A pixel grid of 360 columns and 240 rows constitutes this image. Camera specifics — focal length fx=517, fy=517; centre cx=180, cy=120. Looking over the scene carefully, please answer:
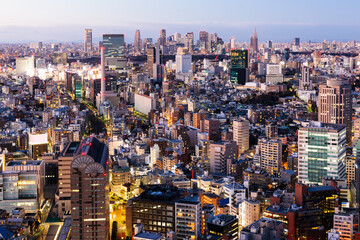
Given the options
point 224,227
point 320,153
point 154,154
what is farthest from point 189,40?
point 224,227

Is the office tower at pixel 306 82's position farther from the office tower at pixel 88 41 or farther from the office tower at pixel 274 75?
the office tower at pixel 88 41

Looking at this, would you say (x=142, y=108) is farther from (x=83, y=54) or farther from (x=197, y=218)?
(x=83, y=54)

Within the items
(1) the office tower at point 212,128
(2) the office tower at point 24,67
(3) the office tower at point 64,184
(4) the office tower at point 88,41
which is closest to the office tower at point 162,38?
(4) the office tower at point 88,41

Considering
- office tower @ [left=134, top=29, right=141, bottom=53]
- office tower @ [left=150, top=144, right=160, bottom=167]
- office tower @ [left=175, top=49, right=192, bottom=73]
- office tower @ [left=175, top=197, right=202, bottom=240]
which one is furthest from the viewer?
office tower @ [left=134, top=29, right=141, bottom=53]

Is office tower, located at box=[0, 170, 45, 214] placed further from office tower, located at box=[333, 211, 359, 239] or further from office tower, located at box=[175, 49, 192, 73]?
office tower, located at box=[175, 49, 192, 73]

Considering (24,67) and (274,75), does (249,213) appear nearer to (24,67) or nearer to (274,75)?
Answer: (274,75)

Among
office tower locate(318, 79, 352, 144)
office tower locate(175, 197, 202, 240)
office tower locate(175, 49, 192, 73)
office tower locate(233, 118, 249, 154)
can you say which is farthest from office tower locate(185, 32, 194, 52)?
office tower locate(175, 197, 202, 240)
